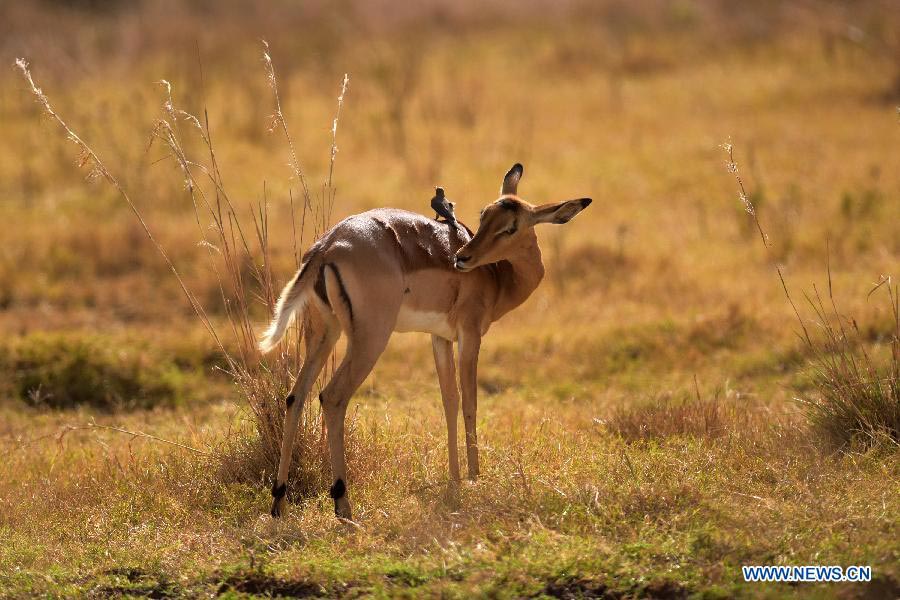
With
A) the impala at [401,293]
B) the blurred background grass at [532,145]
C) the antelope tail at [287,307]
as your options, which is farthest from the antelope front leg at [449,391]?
the blurred background grass at [532,145]

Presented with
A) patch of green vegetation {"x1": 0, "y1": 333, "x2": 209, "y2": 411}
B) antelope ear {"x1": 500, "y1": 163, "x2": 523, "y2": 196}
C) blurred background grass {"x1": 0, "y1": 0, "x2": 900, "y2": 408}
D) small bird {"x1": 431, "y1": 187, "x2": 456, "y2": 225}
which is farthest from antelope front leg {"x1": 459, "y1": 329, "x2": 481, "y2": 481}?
patch of green vegetation {"x1": 0, "y1": 333, "x2": 209, "y2": 411}

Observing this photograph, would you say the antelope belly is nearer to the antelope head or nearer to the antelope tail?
the antelope head

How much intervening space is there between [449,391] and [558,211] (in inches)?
44.7

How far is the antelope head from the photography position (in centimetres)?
578

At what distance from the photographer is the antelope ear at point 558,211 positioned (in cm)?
571

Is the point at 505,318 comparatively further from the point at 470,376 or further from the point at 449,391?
the point at 470,376

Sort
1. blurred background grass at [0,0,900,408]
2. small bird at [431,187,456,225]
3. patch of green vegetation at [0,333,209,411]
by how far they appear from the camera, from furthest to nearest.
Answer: blurred background grass at [0,0,900,408] < patch of green vegetation at [0,333,209,411] < small bird at [431,187,456,225]

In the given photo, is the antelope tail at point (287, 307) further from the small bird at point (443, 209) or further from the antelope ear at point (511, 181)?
the antelope ear at point (511, 181)

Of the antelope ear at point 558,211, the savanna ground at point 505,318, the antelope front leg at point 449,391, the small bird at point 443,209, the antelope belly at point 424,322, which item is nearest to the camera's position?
the savanna ground at point 505,318

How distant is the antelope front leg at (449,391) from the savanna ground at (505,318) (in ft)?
0.56

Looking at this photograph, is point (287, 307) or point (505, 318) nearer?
point (287, 307)

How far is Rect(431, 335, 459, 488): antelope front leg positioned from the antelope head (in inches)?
23.3

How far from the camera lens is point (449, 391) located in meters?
6.26

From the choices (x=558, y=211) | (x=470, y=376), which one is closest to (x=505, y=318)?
(x=470, y=376)
